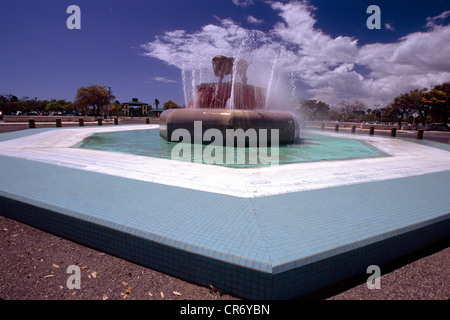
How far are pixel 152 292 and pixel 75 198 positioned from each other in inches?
78.4

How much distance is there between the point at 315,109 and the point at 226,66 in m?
100

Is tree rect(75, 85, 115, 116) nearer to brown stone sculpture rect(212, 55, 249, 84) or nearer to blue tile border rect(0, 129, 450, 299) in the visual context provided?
brown stone sculpture rect(212, 55, 249, 84)

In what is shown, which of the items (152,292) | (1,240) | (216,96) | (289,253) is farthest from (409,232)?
(216,96)

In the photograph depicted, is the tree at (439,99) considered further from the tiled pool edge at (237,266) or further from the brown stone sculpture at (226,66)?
the tiled pool edge at (237,266)

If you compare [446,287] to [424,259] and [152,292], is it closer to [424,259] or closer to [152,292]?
[424,259]

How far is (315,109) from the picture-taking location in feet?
340

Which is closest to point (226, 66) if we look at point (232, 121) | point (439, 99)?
point (232, 121)

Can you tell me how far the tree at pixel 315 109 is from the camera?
322 ft

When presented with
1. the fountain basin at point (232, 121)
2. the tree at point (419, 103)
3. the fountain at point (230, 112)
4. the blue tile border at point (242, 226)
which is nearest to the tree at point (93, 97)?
the fountain at point (230, 112)

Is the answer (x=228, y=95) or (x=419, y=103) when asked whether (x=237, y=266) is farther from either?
(x=419, y=103)

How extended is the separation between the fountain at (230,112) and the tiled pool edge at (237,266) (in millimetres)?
6717

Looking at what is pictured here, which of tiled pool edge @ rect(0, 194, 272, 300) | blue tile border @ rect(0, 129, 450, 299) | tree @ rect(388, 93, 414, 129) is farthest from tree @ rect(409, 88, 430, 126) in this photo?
tiled pool edge @ rect(0, 194, 272, 300)

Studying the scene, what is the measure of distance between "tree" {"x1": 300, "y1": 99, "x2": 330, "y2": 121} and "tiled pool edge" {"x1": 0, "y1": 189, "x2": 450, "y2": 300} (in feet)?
323

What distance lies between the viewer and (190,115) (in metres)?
9.77
